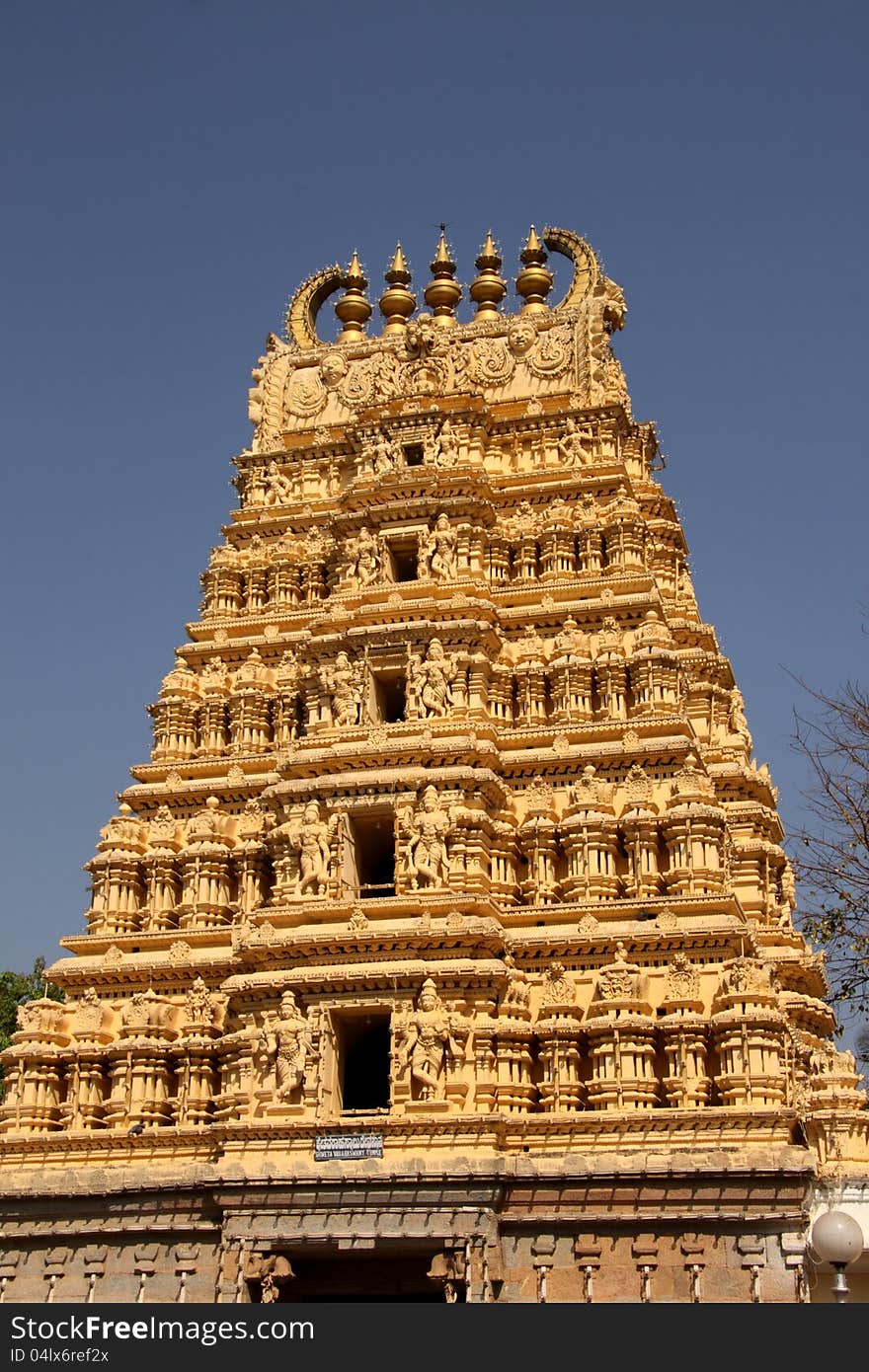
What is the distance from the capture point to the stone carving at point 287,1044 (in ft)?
89.2

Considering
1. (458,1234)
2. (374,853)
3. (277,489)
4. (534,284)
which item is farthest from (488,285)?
(458,1234)

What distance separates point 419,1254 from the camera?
85.1 feet

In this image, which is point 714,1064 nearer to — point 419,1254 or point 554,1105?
point 554,1105

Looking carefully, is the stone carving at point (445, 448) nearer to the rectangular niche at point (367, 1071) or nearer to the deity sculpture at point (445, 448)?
the deity sculpture at point (445, 448)

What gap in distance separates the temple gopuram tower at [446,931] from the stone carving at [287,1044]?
0.20ft

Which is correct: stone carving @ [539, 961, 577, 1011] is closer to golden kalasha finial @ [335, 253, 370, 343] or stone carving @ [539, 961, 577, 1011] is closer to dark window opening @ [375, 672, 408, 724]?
dark window opening @ [375, 672, 408, 724]

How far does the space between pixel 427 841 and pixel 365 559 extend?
25.9ft

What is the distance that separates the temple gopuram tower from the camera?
84.1ft

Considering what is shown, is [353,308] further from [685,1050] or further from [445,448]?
[685,1050]

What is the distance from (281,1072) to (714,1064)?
291 inches

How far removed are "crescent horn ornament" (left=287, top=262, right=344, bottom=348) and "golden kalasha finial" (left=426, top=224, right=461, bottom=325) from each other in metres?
2.87

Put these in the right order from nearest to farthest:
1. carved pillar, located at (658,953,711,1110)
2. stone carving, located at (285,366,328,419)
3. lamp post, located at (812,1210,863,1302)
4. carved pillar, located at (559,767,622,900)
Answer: lamp post, located at (812,1210,863,1302), carved pillar, located at (658,953,711,1110), carved pillar, located at (559,767,622,900), stone carving, located at (285,366,328,419)

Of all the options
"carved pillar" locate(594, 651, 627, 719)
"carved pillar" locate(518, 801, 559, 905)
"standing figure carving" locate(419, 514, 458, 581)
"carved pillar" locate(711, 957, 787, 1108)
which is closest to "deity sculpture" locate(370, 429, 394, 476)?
"standing figure carving" locate(419, 514, 458, 581)
